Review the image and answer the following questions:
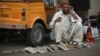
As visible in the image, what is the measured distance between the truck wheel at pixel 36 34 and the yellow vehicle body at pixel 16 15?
9.9 inches

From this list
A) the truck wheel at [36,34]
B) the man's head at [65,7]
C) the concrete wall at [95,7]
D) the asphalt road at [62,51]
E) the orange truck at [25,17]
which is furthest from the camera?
the concrete wall at [95,7]

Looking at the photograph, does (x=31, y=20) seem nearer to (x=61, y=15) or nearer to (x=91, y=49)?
(x=61, y=15)

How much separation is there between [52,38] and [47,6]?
1.06m

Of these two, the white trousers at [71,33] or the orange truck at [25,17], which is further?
the white trousers at [71,33]

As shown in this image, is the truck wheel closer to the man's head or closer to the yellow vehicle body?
the yellow vehicle body

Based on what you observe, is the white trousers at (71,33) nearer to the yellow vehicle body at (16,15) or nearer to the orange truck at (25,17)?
the orange truck at (25,17)

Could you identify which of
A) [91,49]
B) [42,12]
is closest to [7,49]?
[42,12]

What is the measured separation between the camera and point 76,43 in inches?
498

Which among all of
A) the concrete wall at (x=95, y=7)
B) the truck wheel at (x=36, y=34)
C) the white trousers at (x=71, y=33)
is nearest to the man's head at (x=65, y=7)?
the white trousers at (x=71, y=33)

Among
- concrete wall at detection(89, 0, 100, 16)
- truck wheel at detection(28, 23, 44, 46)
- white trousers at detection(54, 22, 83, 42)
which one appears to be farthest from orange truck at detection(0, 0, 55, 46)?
concrete wall at detection(89, 0, 100, 16)

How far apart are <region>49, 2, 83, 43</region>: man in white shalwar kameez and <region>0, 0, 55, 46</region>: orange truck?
47 centimetres

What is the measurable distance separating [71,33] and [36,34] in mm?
1117

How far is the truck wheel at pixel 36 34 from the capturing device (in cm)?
1216

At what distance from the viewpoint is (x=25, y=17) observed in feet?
39.2
